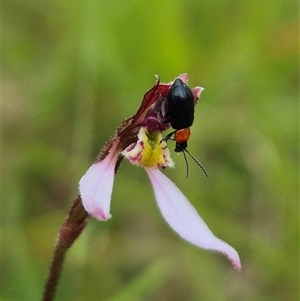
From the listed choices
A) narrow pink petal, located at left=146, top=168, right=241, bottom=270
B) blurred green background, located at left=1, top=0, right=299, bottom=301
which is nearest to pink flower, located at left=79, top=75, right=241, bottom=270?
narrow pink petal, located at left=146, top=168, right=241, bottom=270

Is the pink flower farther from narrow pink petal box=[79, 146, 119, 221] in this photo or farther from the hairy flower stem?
the hairy flower stem

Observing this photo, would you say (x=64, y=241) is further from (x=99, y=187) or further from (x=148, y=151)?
(x=148, y=151)

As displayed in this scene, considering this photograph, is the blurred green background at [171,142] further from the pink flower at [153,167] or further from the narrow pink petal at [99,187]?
the narrow pink petal at [99,187]

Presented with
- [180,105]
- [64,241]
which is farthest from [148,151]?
[64,241]

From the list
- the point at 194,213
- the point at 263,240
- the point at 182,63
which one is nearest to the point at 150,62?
the point at 182,63

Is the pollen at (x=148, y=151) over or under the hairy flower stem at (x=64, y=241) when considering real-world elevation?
over

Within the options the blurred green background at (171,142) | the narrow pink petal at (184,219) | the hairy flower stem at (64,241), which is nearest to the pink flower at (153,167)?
the narrow pink petal at (184,219)
